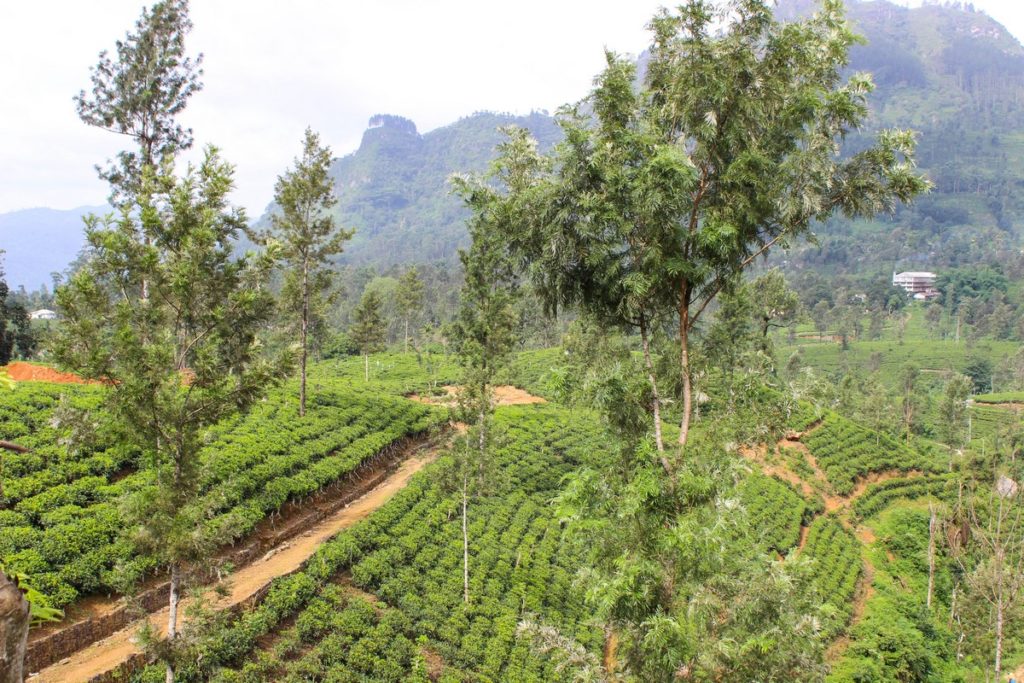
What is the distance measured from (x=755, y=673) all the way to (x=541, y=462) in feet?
62.1

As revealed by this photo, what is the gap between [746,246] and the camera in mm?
8422

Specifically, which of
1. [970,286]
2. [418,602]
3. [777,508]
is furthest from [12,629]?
[970,286]

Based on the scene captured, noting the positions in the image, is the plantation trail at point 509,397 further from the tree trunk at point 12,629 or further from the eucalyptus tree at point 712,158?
the tree trunk at point 12,629

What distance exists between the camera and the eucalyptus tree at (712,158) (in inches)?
305

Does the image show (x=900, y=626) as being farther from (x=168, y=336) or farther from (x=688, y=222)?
(x=168, y=336)

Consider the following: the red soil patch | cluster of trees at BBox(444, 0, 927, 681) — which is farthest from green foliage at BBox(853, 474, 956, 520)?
the red soil patch

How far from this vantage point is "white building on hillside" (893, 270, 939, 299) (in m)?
130

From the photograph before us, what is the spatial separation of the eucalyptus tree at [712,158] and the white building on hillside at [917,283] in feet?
471

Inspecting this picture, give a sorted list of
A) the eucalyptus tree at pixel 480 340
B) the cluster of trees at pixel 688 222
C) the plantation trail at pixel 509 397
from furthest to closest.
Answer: the plantation trail at pixel 509 397
the eucalyptus tree at pixel 480 340
the cluster of trees at pixel 688 222

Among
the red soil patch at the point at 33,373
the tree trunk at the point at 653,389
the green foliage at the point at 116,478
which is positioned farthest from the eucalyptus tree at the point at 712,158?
the red soil patch at the point at 33,373

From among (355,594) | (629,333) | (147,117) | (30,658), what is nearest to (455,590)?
(355,594)

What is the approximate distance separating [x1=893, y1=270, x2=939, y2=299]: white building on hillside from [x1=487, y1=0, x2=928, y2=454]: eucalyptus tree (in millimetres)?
143683

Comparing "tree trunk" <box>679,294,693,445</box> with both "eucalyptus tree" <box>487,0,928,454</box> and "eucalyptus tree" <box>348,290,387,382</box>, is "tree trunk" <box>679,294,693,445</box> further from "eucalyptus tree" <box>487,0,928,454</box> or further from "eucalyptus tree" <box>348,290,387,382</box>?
"eucalyptus tree" <box>348,290,387,382</box>

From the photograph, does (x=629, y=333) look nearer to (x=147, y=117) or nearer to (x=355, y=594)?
→ (x=355, y=594)
